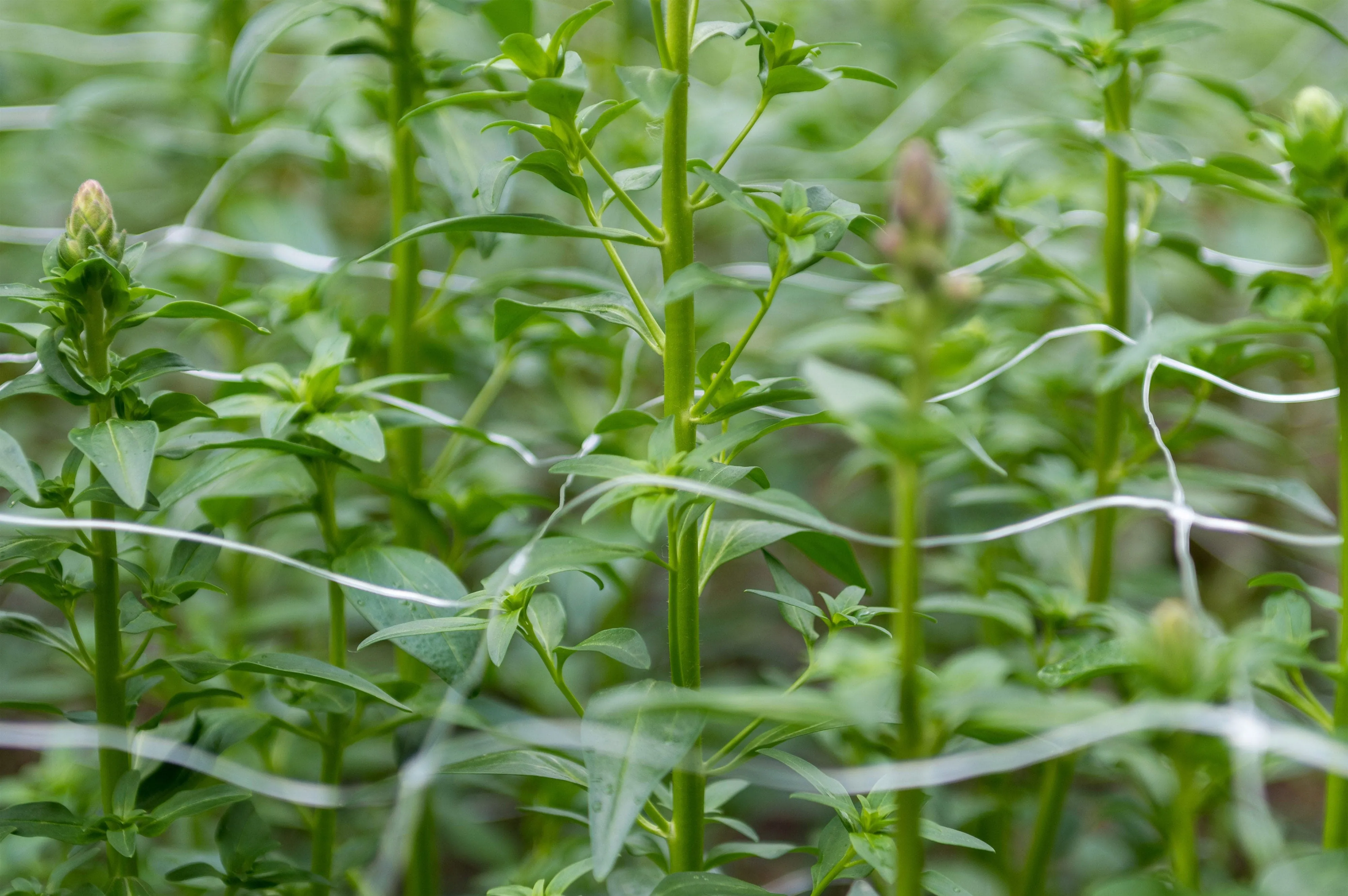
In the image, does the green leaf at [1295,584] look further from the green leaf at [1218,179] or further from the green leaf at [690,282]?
the green leaf at [690,282]

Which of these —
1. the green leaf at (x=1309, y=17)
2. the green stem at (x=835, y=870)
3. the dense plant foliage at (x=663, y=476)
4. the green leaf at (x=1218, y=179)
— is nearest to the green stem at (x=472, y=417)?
the dense plant foliage at (x=663, y=476)

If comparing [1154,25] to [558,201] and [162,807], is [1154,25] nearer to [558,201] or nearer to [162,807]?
[558,201]

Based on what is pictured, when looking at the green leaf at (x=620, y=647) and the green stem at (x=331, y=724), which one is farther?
the green stem at (x=331, y=724)

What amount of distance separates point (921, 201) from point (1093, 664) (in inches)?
13.8

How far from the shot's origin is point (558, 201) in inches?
60.5

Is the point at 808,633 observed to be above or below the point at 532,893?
above

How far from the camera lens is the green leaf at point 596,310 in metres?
0.69

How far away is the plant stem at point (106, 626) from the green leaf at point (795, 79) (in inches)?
18.3

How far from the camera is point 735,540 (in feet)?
2.29

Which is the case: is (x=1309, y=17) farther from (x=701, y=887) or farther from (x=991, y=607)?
(x=701, y=887)

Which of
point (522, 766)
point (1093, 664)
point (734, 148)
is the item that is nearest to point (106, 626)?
point (522, 766)

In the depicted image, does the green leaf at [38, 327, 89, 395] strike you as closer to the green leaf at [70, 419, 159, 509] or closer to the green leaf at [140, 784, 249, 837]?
the green leaf at [70, 419, 159, 509]

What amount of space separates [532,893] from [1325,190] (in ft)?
2.29

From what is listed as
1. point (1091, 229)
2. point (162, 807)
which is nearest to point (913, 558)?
point (162, 807)
